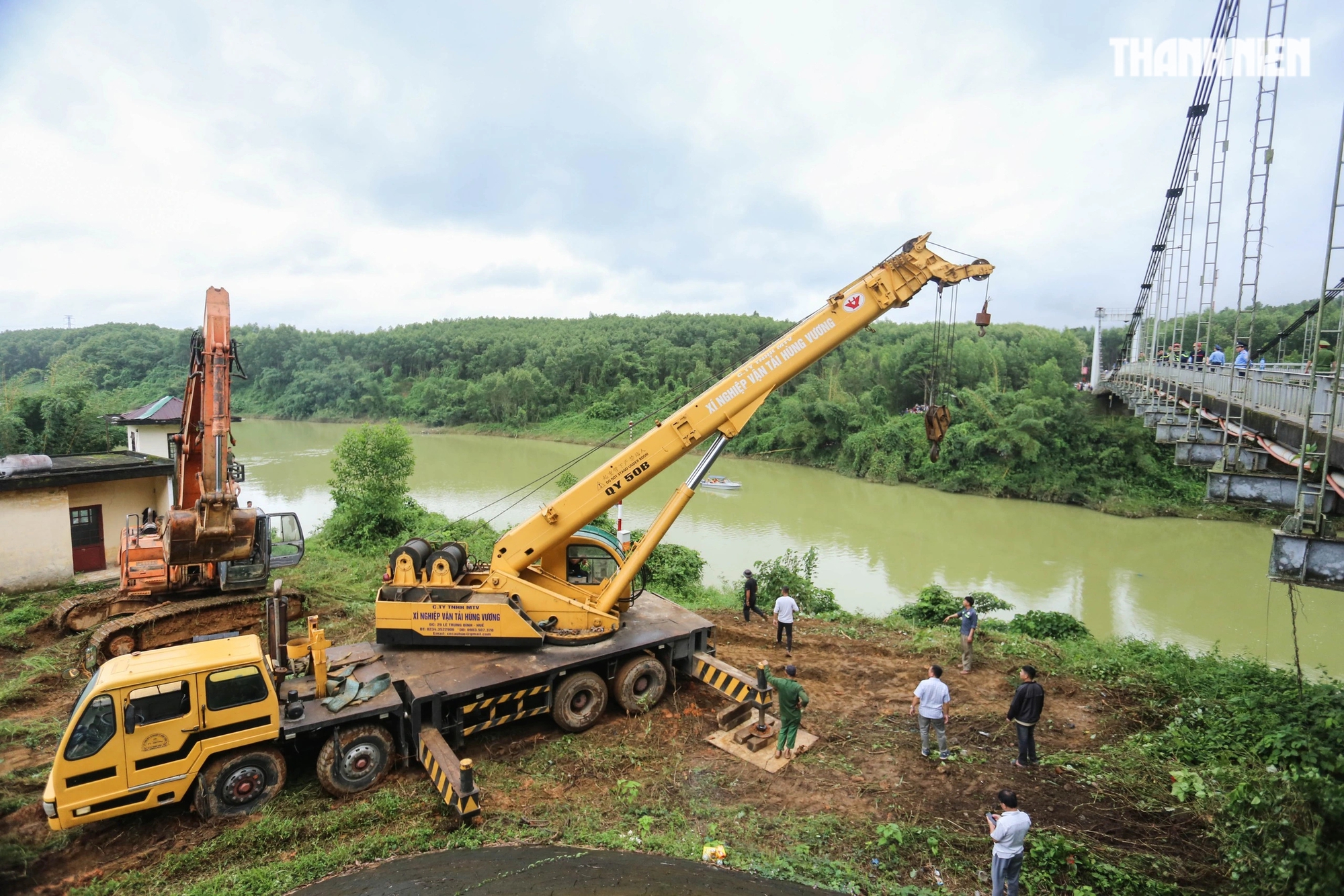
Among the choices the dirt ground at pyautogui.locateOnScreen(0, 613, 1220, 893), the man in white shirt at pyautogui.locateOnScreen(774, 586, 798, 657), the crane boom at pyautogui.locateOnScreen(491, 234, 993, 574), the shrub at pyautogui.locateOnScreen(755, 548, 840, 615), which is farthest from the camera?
the shrub at pyautogui.locateOnScreen(755, 548, 840, 615)

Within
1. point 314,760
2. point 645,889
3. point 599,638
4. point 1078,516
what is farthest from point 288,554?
point 1078,516

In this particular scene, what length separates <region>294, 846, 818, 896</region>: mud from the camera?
5363 mm

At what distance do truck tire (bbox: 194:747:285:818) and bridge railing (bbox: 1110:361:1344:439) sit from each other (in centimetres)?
1085

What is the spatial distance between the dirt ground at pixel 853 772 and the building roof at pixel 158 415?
12.3m

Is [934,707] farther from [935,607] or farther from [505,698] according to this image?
[935,607]

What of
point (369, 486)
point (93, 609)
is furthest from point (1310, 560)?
point (369, 486)

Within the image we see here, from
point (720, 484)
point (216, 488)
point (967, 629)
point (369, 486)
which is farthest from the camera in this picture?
Answer: point (720, 484)

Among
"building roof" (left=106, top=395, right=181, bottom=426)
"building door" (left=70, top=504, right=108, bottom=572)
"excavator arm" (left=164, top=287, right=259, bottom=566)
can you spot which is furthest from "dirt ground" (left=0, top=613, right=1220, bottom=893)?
"building roof" (left=106, top=395, right=181, bottom=426)

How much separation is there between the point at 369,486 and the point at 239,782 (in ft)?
46.1

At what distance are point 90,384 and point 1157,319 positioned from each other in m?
35.1

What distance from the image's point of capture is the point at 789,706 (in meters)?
7.32

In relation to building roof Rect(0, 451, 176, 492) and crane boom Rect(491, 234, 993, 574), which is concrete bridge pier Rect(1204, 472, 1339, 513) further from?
building roof Rect(0, 451, 176, 492)

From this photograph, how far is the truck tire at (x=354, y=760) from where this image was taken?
6.59 meters

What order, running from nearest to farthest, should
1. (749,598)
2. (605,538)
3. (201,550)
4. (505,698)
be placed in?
(505,698)
(605,538)
(201,550)
(749,598)
